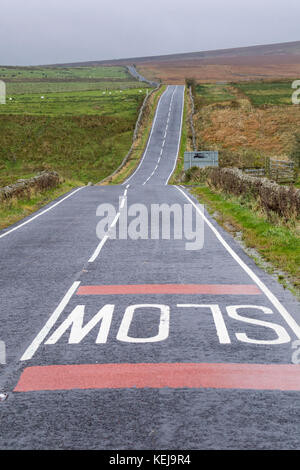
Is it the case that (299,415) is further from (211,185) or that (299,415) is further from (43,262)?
(211,185)

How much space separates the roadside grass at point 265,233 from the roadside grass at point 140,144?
30118 millimetres

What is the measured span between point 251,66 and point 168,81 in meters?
46.4

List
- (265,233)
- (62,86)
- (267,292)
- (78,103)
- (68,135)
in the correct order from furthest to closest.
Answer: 1. (62,86)
2. (78,103)
3. (68,135)
4. (265,233)
5. (267,292)

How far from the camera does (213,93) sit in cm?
10188

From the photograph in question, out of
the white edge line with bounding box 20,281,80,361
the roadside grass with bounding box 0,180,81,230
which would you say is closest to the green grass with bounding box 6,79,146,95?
the roadside grass with bounding box 0,180,81,230

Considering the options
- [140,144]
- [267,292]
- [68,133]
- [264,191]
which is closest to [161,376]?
[267,292]

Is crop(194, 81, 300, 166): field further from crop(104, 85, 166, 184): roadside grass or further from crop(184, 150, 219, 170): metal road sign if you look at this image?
crop(104, 85, 166, 184): roadside grass

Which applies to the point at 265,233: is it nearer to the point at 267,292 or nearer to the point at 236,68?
the point at 267,292

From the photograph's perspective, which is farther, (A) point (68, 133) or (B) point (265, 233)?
(A) point (68, 133)

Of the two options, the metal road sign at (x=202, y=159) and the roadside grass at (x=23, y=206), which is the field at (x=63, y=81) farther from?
the roadside grass at (x=23, y=206)

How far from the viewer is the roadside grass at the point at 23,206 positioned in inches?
824

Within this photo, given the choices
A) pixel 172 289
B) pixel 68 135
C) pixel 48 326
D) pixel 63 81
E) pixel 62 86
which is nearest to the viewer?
pixel 48 326

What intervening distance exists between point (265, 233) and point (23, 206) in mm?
12552

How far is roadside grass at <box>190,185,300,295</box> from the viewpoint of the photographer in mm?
11699
